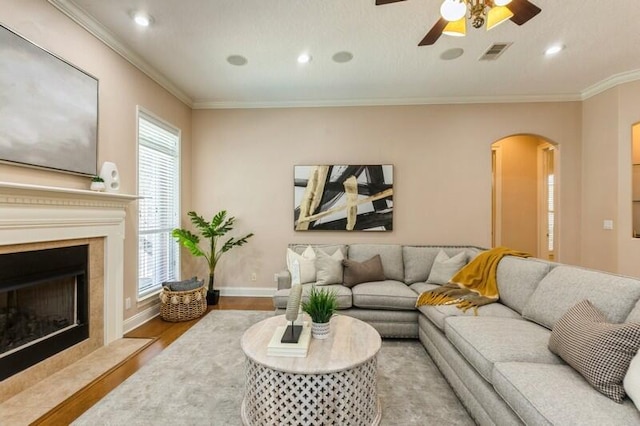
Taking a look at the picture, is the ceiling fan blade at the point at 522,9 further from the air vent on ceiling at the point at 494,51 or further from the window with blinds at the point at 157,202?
the window with blinds at the point at 157,202

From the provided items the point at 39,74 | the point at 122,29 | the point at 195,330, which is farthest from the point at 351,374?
the point at 122,29

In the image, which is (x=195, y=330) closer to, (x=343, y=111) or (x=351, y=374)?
(x=351, y=374)

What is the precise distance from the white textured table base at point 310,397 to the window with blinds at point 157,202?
2.58 m

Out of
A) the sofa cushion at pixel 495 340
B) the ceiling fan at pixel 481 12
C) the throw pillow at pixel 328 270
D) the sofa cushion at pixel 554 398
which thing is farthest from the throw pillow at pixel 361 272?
the ceiling fan at pixel 481 12


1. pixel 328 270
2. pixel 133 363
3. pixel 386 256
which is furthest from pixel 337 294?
pixel 133 363

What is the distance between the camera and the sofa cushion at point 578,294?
168 centimetres

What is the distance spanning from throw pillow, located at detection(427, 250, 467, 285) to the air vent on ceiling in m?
2.24

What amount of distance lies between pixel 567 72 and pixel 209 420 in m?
5.14

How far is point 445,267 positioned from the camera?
11.3 feet

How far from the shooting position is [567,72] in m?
3.61

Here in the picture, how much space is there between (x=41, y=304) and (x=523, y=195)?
6.76 m

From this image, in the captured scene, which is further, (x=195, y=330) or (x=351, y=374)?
(x=195, y=330)

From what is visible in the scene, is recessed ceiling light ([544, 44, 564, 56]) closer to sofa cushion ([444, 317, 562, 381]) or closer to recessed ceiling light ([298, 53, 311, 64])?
recessed ceiling light ([298, 53, 311, 64])

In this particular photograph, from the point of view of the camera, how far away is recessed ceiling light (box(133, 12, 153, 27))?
2582mm
